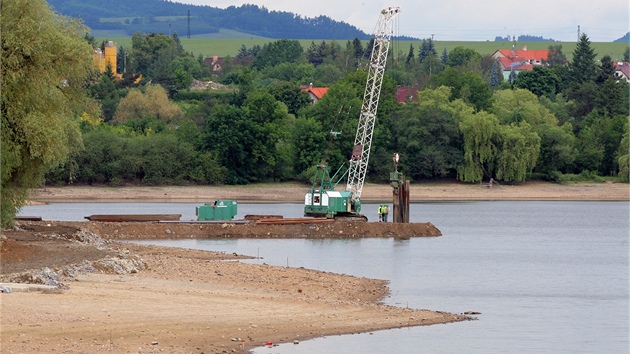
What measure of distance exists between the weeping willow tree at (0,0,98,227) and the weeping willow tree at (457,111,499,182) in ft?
229

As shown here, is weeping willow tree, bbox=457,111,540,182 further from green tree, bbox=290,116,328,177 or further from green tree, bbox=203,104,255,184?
green tree, bbox=203,104,255,184

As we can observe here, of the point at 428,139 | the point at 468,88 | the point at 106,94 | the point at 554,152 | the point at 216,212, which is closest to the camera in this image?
the point at 216,212

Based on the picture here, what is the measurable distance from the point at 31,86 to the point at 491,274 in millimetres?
17832

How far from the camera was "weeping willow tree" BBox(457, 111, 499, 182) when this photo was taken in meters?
101

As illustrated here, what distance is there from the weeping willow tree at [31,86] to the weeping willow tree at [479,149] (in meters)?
69.8

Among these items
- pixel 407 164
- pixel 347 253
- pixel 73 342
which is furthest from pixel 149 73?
pixel 73 342

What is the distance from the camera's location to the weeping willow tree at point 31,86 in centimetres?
3122

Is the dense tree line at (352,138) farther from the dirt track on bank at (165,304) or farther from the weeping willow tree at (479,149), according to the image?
the dirt track on bank at (165,304)

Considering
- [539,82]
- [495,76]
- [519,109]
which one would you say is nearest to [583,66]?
[539,82]

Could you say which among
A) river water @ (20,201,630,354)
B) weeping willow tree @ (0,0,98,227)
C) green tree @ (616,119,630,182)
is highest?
weeping willow tree @ (0,0,98,227)

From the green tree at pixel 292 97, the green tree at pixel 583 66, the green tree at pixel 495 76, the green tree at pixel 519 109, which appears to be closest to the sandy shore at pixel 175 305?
the green tree at pixel 519 109

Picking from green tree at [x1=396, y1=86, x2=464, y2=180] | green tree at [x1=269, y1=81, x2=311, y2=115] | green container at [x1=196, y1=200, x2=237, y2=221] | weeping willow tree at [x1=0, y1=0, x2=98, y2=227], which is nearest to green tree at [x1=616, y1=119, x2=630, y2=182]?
green tree at [x1=396, y1=86, x2=464, y2=180]

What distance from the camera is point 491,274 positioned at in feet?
135

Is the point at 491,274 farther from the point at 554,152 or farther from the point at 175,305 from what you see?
the point at 554,152
